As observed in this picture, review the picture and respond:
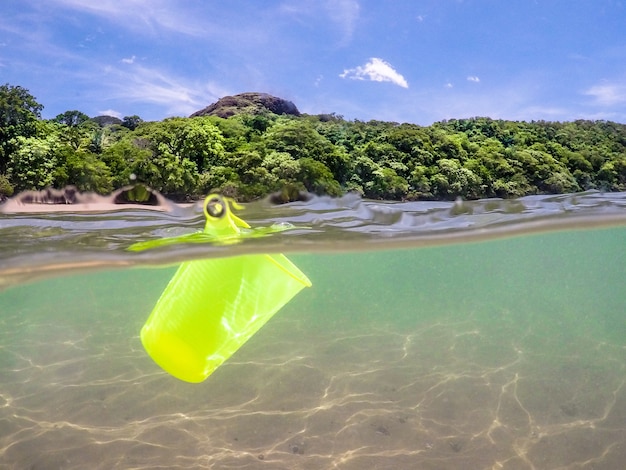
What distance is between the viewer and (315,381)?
991 centimetres

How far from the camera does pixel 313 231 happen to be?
1098cm

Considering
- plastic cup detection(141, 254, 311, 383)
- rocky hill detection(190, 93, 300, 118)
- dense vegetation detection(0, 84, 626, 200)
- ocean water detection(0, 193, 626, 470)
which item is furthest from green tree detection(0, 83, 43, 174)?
rocky hill detection(190, 93, 300, 118)

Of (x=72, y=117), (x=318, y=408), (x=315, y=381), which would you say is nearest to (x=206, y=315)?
(x=318, y=408)

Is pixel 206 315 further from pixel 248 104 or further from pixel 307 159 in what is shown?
pixel 248 104

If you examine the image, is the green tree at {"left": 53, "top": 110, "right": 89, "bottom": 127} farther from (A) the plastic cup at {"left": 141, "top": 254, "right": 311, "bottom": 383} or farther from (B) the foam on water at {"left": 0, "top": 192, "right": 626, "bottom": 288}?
(A) the plastic cup at {"left": 141, "top": 254, "right": 311, "bottom": 383}

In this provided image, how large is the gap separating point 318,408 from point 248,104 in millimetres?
71751

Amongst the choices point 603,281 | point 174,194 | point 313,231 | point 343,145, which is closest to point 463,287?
point 603,281

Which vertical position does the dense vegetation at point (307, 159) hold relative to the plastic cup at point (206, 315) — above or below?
above

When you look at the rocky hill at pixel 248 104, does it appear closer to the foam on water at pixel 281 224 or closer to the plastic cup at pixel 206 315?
the foam on water at pixel 281 224

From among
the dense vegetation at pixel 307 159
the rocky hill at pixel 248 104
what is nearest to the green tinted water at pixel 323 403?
the dense vegetation at pixel 307 159

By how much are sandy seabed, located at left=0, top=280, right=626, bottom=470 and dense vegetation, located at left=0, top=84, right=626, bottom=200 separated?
9.85 meters

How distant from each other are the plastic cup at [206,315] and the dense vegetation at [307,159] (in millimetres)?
16053

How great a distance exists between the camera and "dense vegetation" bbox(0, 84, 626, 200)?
2330 cm

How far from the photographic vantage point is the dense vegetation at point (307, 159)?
917 inches
